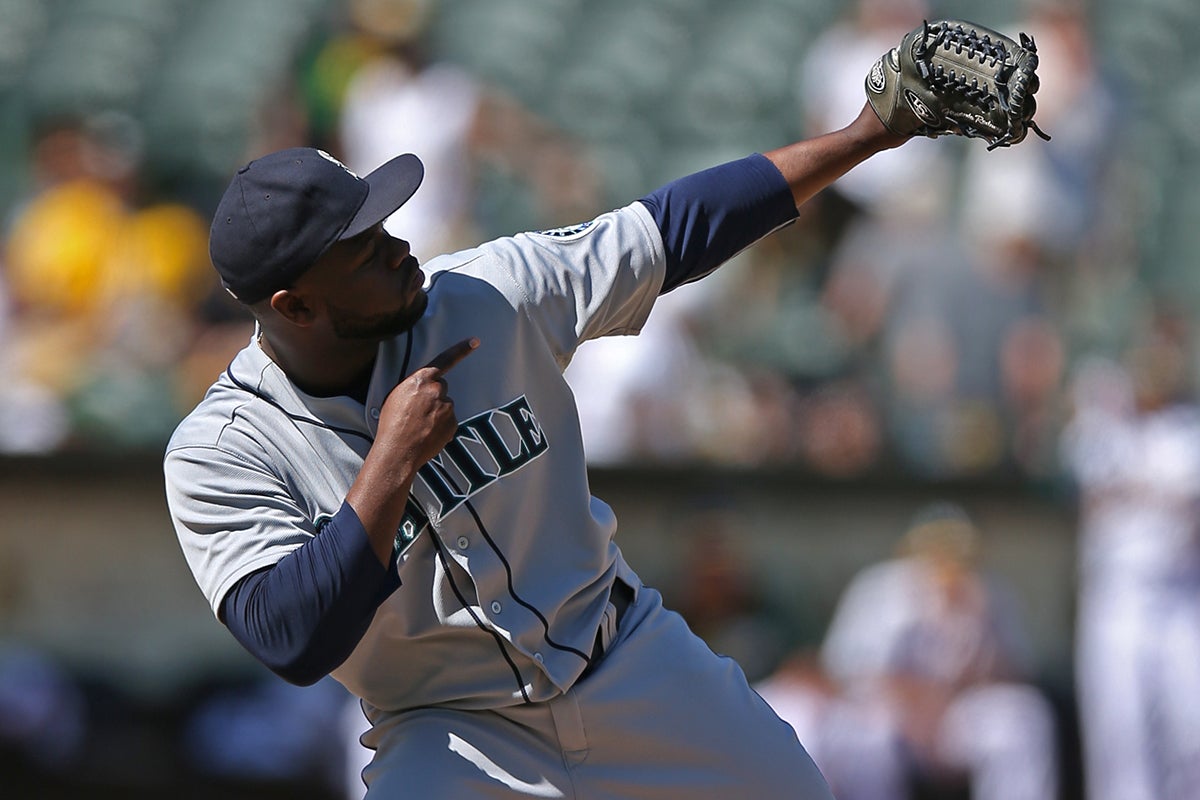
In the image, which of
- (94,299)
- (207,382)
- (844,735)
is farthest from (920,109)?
(94,299)

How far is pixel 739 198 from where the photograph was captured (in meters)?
2.88

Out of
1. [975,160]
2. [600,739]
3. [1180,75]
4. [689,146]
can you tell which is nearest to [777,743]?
[600,739]

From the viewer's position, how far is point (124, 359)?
6.40 meters

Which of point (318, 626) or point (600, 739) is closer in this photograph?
point (318, 626)

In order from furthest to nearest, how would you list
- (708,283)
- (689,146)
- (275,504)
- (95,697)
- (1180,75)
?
(1180,75), (689,146), (708,283), (95,697), (275,504)

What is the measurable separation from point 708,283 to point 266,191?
4.26 m

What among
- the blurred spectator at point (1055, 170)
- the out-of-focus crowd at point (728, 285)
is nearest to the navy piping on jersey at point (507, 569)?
the out-of-focus crowd at point (728, 285)

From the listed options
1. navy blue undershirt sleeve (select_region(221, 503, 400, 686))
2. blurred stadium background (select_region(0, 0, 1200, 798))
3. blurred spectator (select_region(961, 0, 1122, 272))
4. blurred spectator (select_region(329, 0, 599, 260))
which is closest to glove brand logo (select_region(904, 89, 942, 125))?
navy blue undershirt sleeve (select_region(221, 503, 400, 686))

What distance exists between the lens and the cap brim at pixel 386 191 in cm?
253

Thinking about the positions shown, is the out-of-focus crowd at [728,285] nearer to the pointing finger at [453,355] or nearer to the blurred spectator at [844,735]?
the blurred spectator at [844,735]

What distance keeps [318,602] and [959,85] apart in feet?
4.38

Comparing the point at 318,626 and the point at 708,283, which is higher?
the point at 708,283

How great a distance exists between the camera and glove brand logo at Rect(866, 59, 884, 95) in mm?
2955

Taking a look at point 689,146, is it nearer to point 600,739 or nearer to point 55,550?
point 55,550
